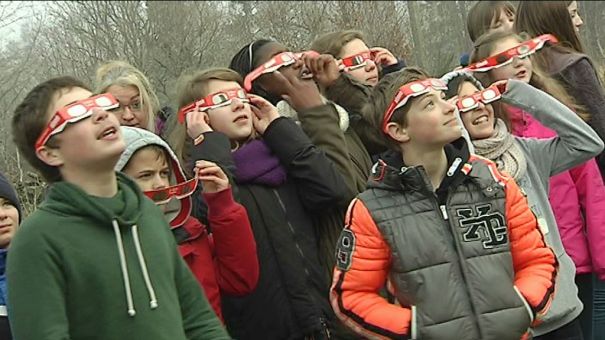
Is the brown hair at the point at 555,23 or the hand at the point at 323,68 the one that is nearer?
the hand at the point at 323,68

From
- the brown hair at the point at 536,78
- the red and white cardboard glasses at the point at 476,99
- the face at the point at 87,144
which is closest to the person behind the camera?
the face at the point at 87,144

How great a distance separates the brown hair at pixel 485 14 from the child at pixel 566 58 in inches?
19.1

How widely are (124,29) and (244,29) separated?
34.6 inches

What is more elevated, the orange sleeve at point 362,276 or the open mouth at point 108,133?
the open mouth at point 108,133

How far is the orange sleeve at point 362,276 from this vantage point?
2875 mm

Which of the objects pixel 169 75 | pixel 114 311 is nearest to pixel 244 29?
pixel 169 75

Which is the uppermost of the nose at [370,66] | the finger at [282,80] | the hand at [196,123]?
the finger at [282,80]

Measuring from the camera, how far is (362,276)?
292 centimetres

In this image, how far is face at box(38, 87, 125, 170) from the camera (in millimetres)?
2475

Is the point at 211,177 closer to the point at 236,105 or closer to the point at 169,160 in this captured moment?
the point at 169,160

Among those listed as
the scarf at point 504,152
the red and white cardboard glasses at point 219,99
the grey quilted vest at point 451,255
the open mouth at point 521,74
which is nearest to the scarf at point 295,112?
the red and white cardboard glasses at point 219,99

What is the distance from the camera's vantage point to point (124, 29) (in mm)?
5668

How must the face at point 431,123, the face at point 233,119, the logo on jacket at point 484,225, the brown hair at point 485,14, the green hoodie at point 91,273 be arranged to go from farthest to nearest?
the brown hair at point 485,14 < the face at point 233,119 < the face at point 431,123 < the logo on jacket at point 484,225 < the green hoodie at point 91,273

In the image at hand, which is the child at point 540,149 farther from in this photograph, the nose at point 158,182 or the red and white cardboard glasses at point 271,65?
the nose at point 158,182
